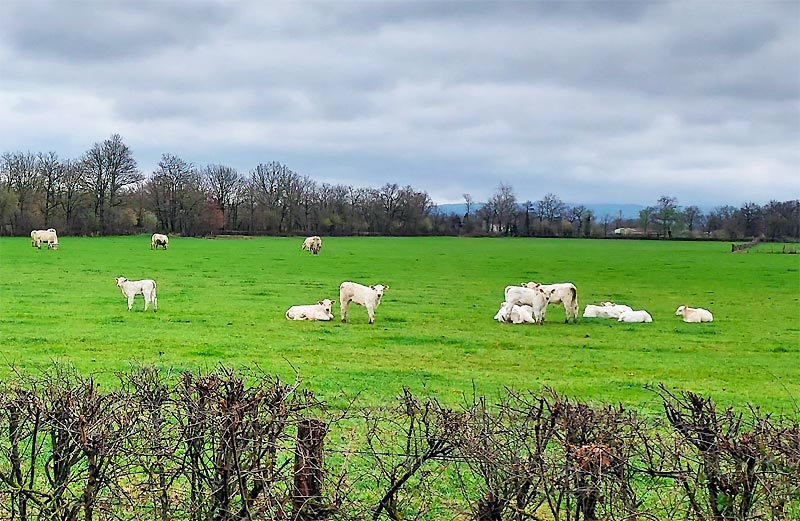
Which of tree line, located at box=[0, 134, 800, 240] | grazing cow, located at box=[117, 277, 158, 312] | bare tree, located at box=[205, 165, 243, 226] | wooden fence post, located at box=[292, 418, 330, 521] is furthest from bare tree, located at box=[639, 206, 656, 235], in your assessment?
wooden fence post, located at box=[292, 418, 330, 521]

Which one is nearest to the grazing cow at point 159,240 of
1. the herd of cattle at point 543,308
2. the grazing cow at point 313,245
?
the grazing cow at point 313,245

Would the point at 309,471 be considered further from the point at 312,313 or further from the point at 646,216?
the point at 646,216

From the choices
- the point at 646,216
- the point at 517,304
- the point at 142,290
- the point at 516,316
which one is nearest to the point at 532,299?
the point at 517,304

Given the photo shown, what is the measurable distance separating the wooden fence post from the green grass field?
106 inches

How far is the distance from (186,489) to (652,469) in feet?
9.88

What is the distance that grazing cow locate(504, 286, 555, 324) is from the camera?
2277 centimetres

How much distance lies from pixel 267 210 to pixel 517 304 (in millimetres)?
101371

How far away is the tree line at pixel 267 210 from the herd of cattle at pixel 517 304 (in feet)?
243

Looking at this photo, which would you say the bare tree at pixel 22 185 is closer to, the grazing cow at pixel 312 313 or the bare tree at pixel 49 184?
the bare tree at pixel 49 184

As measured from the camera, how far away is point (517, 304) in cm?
2381

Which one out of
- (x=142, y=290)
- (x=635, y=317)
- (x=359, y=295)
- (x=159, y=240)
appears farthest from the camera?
(x=159, y=240)

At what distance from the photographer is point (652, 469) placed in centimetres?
431

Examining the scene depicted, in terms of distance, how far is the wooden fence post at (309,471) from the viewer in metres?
4.47

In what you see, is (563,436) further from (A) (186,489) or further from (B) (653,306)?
(B) (653,306)
